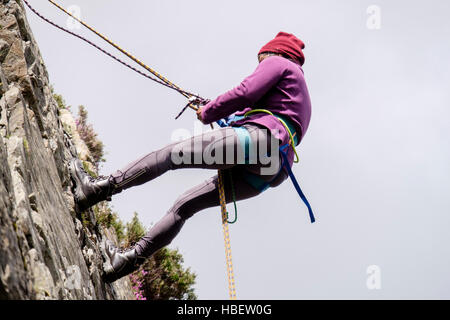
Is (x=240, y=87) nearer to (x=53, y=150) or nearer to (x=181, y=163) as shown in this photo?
(x=181, y=163)

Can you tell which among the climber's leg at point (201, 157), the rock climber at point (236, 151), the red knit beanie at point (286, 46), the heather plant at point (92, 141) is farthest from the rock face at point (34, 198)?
the heather plant at point (92, 141)

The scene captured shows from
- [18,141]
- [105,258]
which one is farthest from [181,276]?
[18,141]

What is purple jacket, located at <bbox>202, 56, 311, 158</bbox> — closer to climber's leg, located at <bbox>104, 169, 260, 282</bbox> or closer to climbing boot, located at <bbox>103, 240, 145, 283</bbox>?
climber's leg, located at <bbox>104, 169, 260, 282</bbox>

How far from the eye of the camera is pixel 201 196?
611 cm

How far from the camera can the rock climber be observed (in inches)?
221

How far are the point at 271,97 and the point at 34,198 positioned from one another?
2631 mm

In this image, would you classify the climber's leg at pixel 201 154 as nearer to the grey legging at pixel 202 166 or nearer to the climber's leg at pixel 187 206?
the grey legging at pixel 202 166

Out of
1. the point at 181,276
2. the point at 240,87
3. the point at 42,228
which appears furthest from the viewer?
the point at 181,276

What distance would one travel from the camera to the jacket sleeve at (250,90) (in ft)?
18.5

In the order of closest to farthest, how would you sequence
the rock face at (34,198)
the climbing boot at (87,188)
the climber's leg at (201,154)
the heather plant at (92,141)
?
the rock face at (34,198), the climber's leg at (201,154), the climbing boot at (87,188), the heather plant at (92,141)
